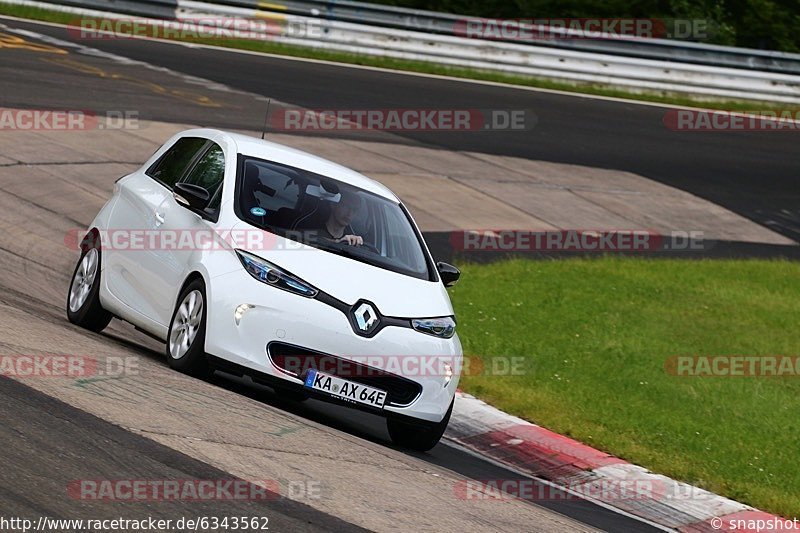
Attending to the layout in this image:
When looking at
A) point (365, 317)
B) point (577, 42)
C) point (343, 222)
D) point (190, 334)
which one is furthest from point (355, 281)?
point (577, 42)

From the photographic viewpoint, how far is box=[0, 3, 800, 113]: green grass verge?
2647 cm

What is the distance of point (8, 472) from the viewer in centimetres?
577

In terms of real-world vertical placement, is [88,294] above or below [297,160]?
below

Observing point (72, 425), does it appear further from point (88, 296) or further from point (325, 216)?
point (88, 296)

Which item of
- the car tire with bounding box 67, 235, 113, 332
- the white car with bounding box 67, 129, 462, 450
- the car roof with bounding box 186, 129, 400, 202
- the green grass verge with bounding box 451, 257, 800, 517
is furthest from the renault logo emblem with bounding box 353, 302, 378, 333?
the car tire with bounding box 67, 235, 113, 332

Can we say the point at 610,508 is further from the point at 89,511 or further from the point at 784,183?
the point at 784,183

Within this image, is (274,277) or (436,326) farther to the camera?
(436,326)

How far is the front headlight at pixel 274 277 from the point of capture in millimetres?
8078

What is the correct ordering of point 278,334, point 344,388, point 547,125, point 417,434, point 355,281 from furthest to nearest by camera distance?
point 547,125 → point 417,434 → point 355,281 → point 344,388 → point 278,334

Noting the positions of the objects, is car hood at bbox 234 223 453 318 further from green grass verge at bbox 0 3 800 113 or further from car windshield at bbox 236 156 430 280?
green grass verge at bbox 0 3 800 113

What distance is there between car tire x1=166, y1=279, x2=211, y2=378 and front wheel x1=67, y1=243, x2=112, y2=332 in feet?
4.24

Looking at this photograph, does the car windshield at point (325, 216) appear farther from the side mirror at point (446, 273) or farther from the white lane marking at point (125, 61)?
the white lane marking at point (125, 61)

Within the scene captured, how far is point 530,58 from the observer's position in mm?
27297

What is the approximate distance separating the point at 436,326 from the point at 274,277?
114cm
